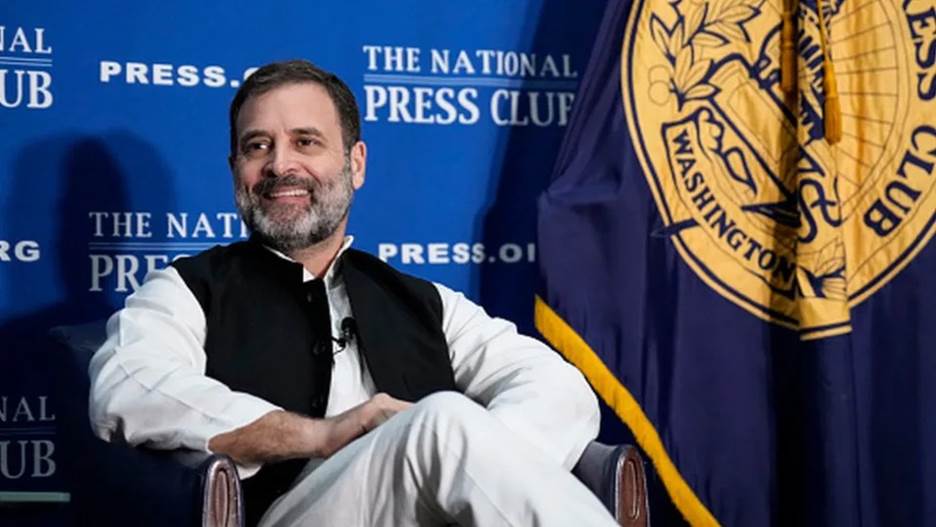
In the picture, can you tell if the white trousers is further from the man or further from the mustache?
the mustache

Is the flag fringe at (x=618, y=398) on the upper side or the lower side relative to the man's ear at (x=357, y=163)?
lower

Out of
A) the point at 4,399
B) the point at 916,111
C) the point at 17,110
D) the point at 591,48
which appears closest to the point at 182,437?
the point at 4,399

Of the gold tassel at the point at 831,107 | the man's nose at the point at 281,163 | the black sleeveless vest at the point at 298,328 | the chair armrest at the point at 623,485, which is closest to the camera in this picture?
the chair armrest at the point at 623,485

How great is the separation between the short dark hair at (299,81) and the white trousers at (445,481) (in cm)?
89

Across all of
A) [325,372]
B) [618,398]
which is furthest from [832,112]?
Result: [325,372]

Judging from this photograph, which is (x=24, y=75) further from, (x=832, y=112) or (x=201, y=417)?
(x=832, y=112)

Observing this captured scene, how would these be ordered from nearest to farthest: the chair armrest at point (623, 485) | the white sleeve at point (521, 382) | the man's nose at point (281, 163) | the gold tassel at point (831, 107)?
1. the chair armrest at point (623, 485)
2. the white sleeve at point (521, 382)
3. the man's nose at point (281, 163)
4. the gold tassel at point (831, 107)

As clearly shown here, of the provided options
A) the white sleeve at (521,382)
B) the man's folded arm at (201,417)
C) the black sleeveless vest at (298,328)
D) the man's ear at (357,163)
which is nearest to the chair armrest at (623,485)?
the white sleeve at (521,382)

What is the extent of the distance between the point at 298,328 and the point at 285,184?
11.6 inches

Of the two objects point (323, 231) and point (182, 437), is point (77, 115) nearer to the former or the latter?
point (323, 231)

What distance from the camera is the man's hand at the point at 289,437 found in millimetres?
1879

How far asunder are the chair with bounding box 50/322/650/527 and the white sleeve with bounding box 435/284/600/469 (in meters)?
0.06

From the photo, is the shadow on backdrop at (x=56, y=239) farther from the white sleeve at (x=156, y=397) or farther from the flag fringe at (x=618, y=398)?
the flag fringe at (x=618, y=398)

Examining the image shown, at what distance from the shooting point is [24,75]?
9.00 ft
